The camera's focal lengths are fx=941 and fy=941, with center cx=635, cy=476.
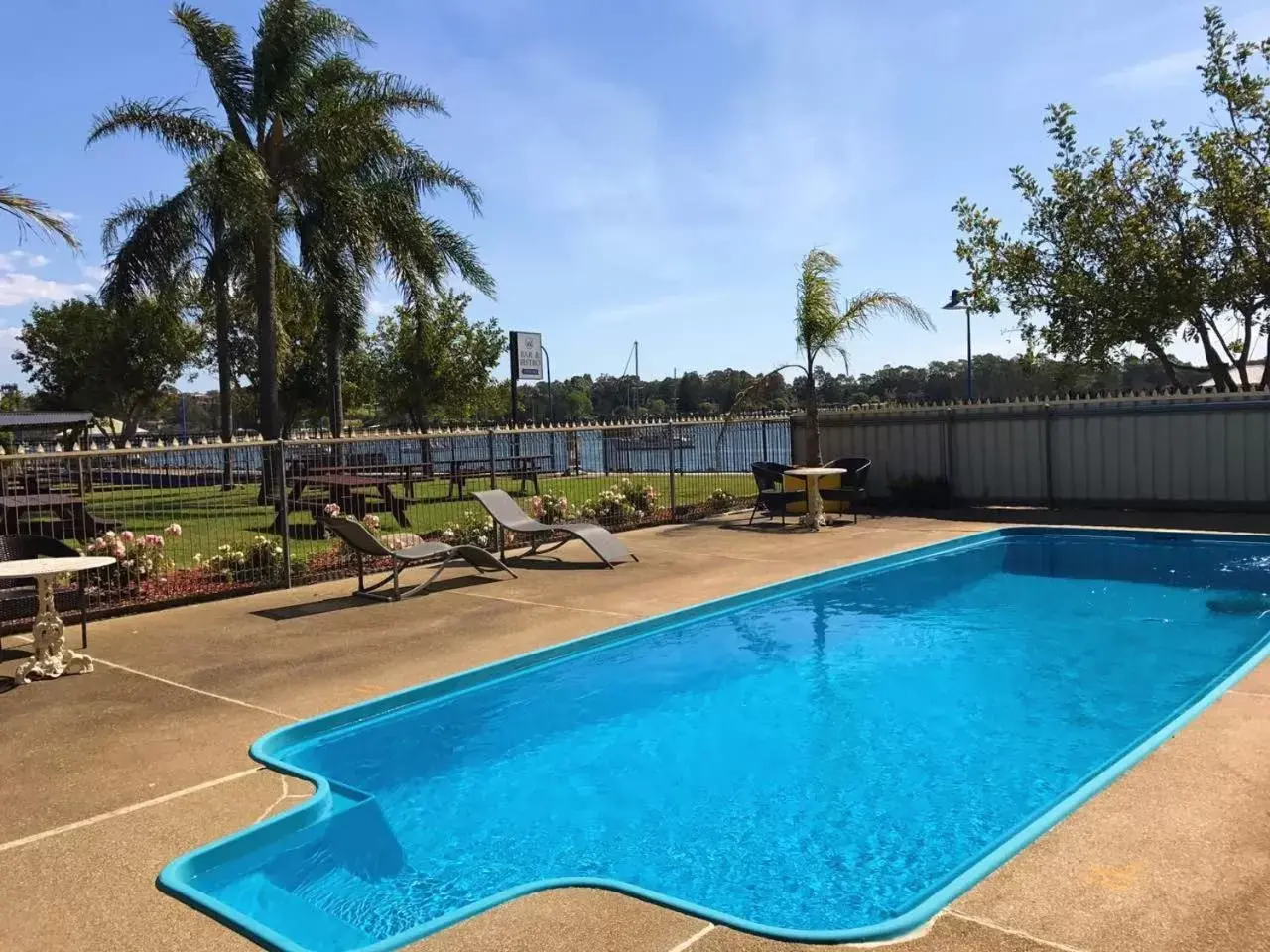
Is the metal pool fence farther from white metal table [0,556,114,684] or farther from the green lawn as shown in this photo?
white metal table [0,556,114,684]

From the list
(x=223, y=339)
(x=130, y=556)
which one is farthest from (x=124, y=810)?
(x=223, y=339)

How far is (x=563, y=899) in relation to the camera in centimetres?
340

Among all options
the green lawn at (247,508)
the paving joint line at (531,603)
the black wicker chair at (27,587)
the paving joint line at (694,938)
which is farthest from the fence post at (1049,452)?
the paving joint line at (694,938)

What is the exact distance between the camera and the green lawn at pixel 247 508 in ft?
39.1

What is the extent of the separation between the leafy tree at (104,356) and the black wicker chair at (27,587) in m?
30.4

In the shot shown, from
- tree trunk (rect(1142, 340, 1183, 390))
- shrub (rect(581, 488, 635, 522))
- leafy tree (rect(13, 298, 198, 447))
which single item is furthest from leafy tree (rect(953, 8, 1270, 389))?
leafy tree (rect(13, 298, 198, 447))

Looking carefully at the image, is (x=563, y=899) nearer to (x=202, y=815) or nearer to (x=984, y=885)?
(x=984, y=885)

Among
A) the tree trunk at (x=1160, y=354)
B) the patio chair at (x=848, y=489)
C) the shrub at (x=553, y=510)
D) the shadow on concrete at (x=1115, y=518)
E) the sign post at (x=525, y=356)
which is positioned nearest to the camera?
the shadow on concrete at (x=1115, y=518)

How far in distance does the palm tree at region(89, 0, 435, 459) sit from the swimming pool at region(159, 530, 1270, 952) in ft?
44.5

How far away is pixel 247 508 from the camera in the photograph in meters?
16.6

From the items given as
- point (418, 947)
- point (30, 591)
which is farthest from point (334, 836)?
point (30, 591)

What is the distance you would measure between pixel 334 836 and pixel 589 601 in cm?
501

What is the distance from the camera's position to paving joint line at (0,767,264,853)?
404cm

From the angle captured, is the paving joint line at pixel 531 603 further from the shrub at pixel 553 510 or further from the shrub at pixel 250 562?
the shrub at pixel 553 510
